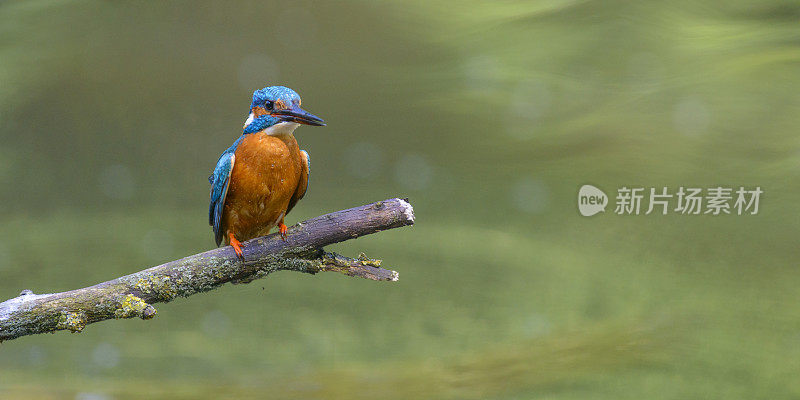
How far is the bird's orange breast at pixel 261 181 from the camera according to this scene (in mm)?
3459

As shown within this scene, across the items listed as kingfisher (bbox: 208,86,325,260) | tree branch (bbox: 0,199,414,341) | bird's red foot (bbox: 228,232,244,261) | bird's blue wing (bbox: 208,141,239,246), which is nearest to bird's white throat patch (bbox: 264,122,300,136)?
kingfisher (bbox: 208,86,325,260)

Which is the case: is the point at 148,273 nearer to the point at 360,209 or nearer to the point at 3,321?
the point at 3,321

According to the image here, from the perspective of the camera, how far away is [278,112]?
3.37 metres

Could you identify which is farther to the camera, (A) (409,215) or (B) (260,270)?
(B) (260,270)

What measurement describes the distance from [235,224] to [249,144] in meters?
0.41

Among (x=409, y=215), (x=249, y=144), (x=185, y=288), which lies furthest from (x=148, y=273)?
(x=409, y=215)

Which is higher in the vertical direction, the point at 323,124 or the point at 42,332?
the point at 323,124

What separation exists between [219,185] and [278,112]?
476mm

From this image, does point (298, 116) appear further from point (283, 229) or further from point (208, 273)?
point (208, 273)

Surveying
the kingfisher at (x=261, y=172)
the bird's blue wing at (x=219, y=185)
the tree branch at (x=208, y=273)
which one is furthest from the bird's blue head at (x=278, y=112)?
the tree branch at (x=208, y=273)

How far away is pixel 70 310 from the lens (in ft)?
10.8

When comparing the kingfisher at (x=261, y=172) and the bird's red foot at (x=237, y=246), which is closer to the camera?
the kingfisher at (x=261, y=172)

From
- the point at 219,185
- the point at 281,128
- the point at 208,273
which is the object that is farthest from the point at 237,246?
the point at 281,128

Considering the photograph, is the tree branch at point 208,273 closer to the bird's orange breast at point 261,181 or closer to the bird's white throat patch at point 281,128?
the bird's orange breast at point 261,181
